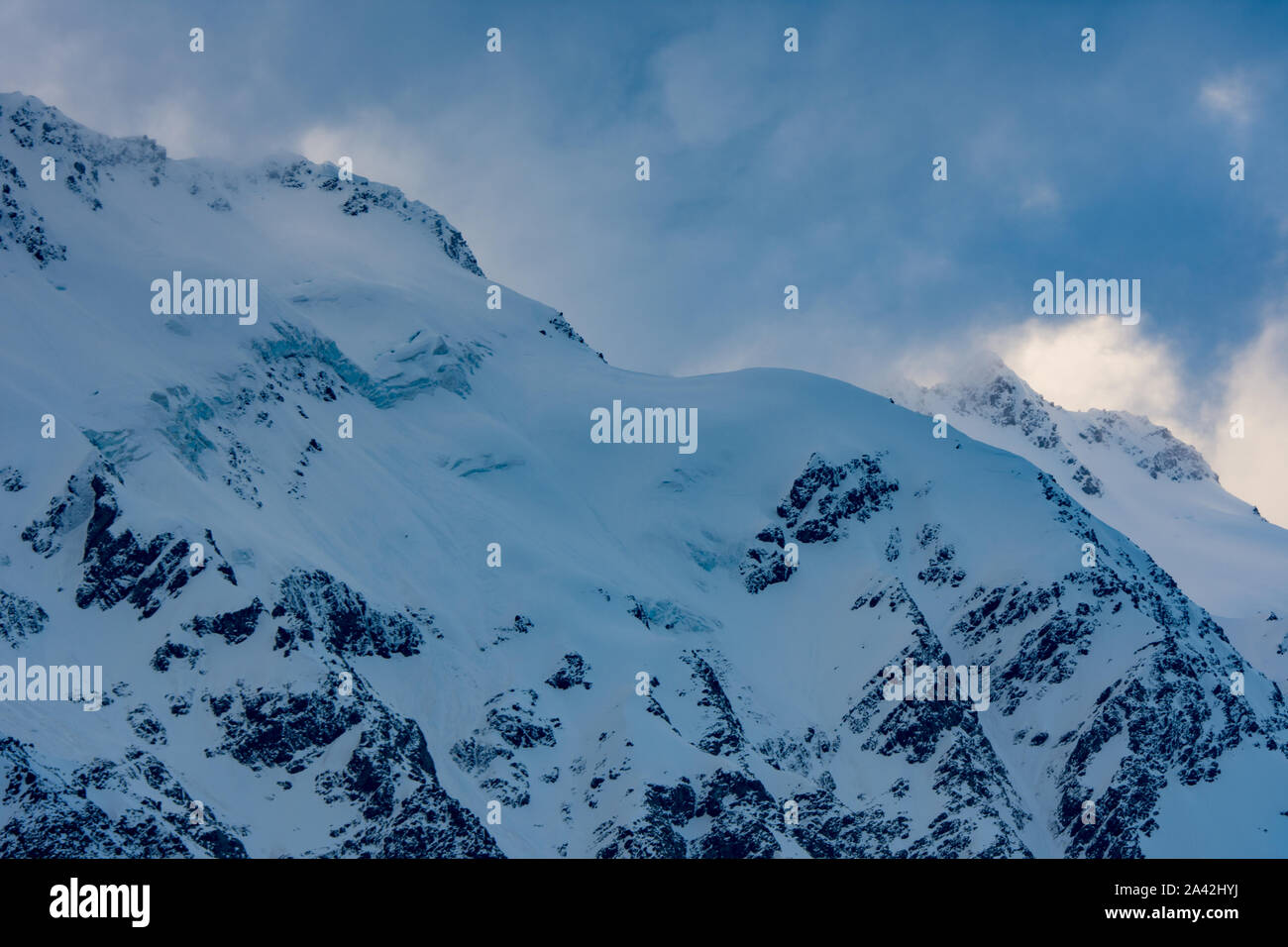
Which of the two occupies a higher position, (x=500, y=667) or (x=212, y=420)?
(x=212, y=420)

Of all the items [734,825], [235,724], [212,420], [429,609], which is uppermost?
[212,420]

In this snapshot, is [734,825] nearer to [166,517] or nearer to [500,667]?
[500,667]

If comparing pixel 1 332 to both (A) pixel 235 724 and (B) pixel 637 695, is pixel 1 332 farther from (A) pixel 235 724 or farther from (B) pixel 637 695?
(B) pixel 637 695

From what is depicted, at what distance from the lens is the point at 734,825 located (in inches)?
6954

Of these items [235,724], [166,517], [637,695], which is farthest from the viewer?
[637,695]

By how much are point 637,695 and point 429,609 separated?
1151 inches
